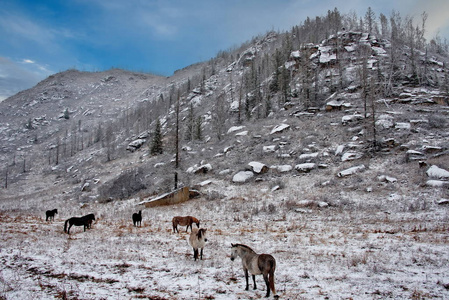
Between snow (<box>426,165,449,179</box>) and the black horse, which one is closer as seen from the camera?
the black horse

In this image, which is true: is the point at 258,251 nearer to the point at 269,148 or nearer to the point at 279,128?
the point at 269,148

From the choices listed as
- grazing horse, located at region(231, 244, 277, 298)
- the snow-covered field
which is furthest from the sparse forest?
grazing horse, located at region(231, 244, 277, 298)

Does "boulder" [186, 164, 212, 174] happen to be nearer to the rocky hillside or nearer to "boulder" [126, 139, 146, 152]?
the rocky hillside

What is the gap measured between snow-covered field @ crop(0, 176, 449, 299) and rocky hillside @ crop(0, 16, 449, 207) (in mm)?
8463

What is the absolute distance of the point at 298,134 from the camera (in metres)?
33.8

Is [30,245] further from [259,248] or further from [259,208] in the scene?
[259,208]

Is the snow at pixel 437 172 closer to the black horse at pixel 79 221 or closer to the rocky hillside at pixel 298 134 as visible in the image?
the rocky hillside at pixel 298 134

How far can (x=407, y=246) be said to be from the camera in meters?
8.30

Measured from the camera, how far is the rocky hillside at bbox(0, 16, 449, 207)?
24656mm

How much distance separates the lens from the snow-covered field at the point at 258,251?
5.18m

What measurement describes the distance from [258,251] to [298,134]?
27603mm

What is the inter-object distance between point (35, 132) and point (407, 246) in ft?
480

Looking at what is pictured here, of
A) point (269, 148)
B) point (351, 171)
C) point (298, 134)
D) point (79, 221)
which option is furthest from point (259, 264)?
point (298, 134)

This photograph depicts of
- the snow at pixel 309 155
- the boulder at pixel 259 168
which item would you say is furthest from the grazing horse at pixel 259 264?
the snow at pixel 309 155
